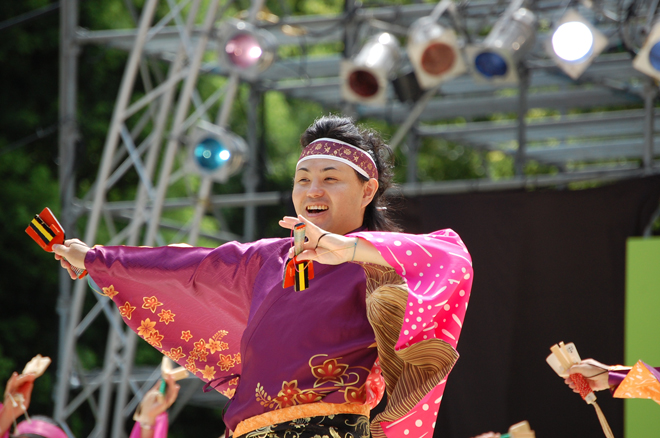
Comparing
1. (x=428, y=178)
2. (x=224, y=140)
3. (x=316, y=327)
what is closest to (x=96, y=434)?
(x=224, y=140)

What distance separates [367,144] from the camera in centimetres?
206

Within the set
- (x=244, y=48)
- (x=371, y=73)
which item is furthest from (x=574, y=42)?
(x=244, y=48)

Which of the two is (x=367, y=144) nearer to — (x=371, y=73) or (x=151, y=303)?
(x=151, y=303)

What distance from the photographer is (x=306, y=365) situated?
1.77 metres

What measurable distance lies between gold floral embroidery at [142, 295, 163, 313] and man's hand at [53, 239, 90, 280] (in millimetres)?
192

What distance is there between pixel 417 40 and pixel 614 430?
2.00 meters

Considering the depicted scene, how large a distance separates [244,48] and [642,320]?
2.32 m

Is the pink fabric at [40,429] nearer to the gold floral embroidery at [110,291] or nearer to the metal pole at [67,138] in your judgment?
the metal pole at [67,138]

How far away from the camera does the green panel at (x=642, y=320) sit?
3494 millimetres

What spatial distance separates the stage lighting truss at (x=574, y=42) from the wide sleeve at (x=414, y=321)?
2190 millimetres

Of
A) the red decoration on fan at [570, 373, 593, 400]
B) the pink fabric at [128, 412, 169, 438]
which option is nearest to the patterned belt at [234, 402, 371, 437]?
the red decoration on fan at [570, 373, 593, 400]

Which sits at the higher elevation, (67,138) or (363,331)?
(67,138)

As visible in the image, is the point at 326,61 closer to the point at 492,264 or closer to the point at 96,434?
the point at 492,264

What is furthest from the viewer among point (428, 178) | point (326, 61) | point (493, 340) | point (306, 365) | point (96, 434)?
point (428, 178)
